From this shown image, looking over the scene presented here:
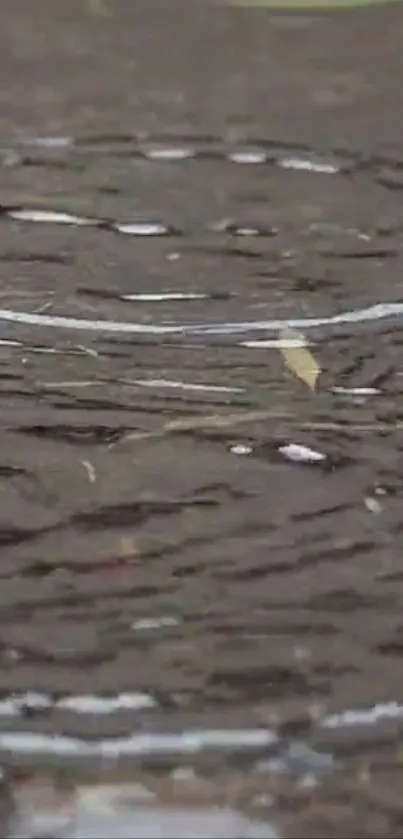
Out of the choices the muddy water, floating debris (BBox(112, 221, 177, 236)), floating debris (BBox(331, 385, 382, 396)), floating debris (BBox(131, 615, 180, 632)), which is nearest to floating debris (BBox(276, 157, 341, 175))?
the muddy water

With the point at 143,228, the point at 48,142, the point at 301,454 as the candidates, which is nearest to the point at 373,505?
the point at 301,454

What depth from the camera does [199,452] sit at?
0.67 metres

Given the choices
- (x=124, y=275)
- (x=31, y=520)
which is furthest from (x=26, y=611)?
(x=124, y=275)

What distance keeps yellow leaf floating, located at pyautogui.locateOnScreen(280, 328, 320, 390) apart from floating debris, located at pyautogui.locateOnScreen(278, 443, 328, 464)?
0.05m

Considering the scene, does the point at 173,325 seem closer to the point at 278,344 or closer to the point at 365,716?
the point at 278,344

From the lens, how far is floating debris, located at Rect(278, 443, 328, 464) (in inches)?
26.3

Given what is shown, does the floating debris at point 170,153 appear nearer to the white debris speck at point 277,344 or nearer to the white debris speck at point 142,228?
the white debris speck at point 142,228

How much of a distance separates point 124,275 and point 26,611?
267 millimetres

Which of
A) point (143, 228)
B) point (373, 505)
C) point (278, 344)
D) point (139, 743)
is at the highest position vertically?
point (143, 228)

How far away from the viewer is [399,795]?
21.7 inches

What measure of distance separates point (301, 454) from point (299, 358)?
0.27 ft

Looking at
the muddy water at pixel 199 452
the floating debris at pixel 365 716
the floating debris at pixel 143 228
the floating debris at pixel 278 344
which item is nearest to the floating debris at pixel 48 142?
the muddy water at pixel 199 452

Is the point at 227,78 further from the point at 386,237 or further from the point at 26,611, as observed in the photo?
the point at 26,611

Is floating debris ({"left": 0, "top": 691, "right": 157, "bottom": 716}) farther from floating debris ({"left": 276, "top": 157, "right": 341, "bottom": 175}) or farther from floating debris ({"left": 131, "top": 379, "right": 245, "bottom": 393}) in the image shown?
floating debris ({"left": 276, "top": 157, "right": 341, "bottom": 175})
